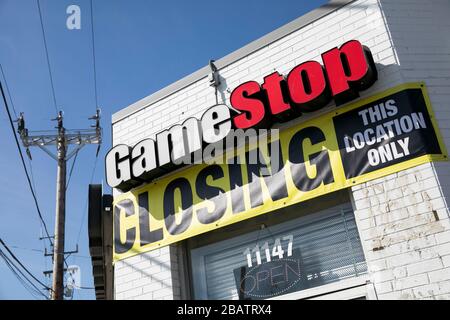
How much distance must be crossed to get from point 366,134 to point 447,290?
191 centimetres

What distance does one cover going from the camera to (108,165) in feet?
25.3

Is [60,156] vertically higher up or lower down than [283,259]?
higher up

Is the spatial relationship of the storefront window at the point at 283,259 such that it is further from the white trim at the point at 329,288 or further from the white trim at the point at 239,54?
the white trim at the point at 239,54

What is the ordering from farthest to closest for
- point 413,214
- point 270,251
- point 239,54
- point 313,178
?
1. point 239,54
2. point 270,251
3. point 313,178
4. point 413,214

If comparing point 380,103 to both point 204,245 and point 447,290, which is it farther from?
point 204,245

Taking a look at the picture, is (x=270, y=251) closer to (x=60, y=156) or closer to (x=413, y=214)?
(x=413, y=214)

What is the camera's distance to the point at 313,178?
20.4 ft

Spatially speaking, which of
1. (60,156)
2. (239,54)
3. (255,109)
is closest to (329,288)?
(255,109)

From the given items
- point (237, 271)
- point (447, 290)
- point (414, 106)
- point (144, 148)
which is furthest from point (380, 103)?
point (144, 148)

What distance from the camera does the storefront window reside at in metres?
5.98

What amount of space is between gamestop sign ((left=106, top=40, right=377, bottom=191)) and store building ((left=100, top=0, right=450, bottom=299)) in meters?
0.02

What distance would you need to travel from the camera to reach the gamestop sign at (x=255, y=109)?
20.0ft

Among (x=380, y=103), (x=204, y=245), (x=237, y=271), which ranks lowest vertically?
(x=237, y=271)

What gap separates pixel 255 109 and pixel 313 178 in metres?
1.18
